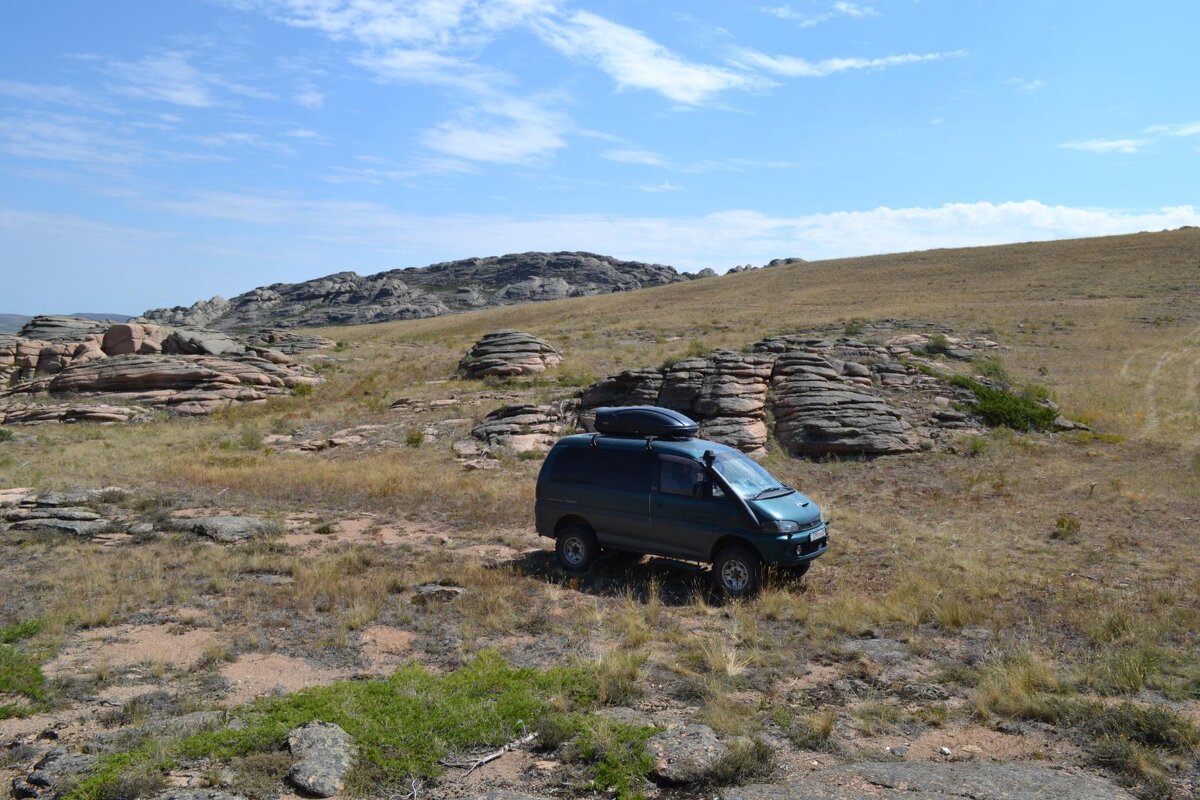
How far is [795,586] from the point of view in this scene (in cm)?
1094

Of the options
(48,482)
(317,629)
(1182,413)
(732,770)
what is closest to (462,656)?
(317,629)

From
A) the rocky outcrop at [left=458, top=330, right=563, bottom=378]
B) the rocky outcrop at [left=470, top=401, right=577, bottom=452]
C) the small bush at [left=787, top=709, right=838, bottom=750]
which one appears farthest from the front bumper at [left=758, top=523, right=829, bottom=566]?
the rocky outcrop at [left=458, top=330, right=563, bottom=378]

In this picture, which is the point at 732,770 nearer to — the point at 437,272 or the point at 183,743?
the point at 183,743

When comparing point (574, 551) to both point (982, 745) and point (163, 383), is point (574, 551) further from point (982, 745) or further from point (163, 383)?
point (163, 383)

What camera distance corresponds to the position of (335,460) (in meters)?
22.5

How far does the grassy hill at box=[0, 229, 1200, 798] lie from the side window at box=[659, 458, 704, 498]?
1.41 m

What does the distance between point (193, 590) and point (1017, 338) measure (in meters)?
38.0

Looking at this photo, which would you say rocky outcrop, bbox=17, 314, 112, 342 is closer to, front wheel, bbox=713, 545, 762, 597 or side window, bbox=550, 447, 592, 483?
side window, bbox=550, 447, 592, 483

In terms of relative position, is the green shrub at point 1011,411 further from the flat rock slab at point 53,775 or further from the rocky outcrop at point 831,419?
the flat rock slab at point 53,775

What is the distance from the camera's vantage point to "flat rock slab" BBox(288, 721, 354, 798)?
207 inches

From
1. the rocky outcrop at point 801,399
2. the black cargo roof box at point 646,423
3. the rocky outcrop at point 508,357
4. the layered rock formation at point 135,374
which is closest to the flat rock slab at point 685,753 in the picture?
the black cargo roof box at point 646,423

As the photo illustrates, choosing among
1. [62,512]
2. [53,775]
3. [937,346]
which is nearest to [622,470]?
[53,775]

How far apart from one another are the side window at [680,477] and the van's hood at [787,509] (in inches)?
32.5

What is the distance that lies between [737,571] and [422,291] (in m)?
126
